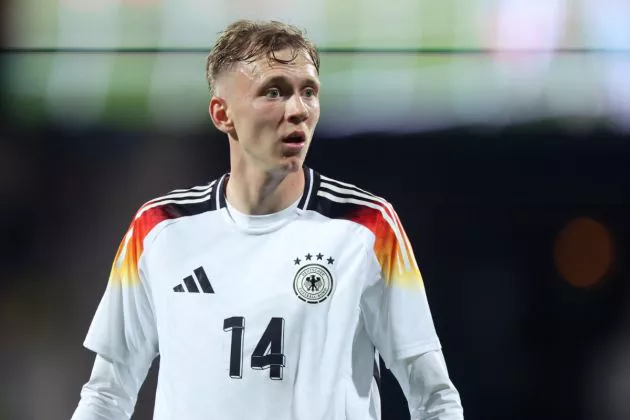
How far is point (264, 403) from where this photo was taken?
1.55 meters

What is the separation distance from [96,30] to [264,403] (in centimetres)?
118

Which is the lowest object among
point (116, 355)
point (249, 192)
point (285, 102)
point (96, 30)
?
point (116, 355)

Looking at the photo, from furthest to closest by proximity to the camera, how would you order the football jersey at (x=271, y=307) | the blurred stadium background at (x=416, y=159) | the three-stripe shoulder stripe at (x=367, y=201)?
the blurred stadium background at (x=416, y=159)
the three-stripe shoulder stripe at (x=367, y=201)
the football jersey at (x=271, y=307)

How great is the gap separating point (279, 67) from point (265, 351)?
523mm

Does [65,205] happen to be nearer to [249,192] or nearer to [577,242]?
[249,192]

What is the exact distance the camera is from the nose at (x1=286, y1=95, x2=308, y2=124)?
61.9 inches

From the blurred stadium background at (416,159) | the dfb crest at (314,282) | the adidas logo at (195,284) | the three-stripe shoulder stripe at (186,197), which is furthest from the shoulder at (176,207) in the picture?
the blurred stadium background at (416,159)

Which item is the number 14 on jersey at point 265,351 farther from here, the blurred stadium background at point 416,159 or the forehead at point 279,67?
the blurred stadium background at point 416,159

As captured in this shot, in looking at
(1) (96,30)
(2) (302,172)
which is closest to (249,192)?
(2) (302,172)

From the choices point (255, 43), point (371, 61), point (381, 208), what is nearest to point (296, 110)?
point (255, 43)

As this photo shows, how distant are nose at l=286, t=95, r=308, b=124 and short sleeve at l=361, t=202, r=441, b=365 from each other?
0.24 m

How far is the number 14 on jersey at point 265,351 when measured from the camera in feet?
5.16

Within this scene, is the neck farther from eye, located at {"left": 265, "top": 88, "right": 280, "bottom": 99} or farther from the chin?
eye, located at {"left": 265, "top": 88, "right": 280, "bottom": 99}

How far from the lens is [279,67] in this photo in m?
1.58
